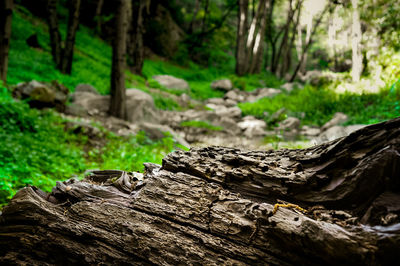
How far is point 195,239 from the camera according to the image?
171cm

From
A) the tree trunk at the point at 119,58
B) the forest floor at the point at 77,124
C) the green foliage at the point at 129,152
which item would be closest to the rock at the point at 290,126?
the forest floor at the point at 77,124

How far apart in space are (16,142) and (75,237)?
392 centimetres

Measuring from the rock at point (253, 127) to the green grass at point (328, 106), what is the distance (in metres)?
1.02

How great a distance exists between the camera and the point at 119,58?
27.0 ft

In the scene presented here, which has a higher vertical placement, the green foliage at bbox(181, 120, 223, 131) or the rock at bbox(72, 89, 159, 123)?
the rock at bbox(72, 89, 159, 123)

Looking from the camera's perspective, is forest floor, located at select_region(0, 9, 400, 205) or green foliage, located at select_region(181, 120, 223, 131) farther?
green foliage, located at select_region(181, 120, 223, 131)

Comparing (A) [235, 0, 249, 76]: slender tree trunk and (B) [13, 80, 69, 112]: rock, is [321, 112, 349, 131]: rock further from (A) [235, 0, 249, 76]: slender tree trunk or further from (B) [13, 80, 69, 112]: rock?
(A) [235, 0, 249, 76]: slender tree trunk

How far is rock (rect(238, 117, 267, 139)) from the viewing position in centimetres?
917

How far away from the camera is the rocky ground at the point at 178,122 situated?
7136 millimetres

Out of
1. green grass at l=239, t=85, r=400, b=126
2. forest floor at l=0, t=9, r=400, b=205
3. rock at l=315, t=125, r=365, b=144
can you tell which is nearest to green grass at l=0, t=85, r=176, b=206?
forest floor at l=0, t=9, r=400, b=205

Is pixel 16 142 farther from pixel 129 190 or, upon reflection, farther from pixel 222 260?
pixel 222 260

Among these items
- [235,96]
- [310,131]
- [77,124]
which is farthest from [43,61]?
[310,131]

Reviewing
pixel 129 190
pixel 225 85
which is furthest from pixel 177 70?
pixel 129 190

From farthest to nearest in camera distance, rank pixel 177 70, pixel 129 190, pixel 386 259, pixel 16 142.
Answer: pixel 177 70 → pixel 16 142 → pixel 129 190 → pixel 386 259
